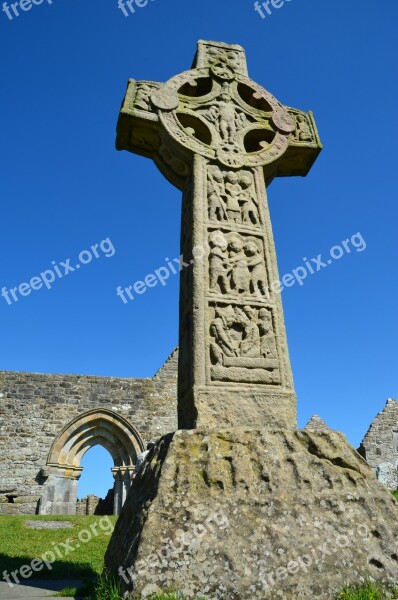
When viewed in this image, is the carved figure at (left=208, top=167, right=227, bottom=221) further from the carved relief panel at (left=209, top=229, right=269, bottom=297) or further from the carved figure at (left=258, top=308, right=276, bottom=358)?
the carved figure at (left=258, top=308, right=276, bottom=358)

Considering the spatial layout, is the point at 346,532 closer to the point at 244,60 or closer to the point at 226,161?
the point at 226,161

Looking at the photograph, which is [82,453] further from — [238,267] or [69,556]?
[238,267]

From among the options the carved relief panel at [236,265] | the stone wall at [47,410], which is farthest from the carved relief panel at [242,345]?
the stone wall at [47,410]

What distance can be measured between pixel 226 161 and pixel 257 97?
39.7 inches

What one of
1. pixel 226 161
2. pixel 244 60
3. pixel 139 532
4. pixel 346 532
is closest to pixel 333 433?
pixel 346 532

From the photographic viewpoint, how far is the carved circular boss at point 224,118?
177 inches

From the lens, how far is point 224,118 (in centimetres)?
469

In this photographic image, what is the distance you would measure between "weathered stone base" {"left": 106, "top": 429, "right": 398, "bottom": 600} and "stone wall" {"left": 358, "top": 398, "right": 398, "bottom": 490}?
13.6 metres

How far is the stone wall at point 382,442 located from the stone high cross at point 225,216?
12949mm

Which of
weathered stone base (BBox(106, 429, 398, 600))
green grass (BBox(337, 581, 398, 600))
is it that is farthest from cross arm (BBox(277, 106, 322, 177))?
green grass (BBox(337, 581, 398, 600))

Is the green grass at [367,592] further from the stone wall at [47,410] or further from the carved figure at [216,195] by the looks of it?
the stone wall at [47,410]

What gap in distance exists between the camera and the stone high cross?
350 cm

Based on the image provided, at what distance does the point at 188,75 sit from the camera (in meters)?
4.84

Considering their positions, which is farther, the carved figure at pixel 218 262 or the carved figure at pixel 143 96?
the carved figure at pixel 143 96
